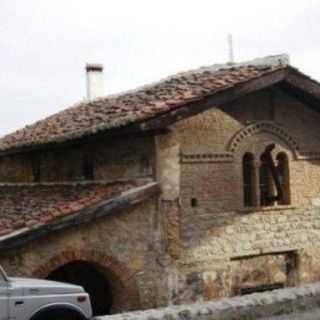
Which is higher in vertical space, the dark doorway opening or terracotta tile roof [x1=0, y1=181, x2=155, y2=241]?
terracotta tile roof [x1=0, y1=181, x2=155, y2=241]

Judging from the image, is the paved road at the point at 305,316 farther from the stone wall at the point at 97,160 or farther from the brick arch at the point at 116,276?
the stone wall at the point at 97,160

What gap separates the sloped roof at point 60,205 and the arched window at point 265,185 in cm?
283

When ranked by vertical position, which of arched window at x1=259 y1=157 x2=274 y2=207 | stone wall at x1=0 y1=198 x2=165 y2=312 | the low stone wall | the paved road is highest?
arched window at x1=259 y1=157 x2=274 y2=207

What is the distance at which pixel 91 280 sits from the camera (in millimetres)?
13328

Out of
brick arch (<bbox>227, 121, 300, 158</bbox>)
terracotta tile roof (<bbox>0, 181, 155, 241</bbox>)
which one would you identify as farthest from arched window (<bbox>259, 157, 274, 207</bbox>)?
terracotta tile roof (<bbox>0, 181, 155, 241</bbox>)

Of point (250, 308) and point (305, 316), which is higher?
point (250, 308)

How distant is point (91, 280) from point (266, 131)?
15.0 ft

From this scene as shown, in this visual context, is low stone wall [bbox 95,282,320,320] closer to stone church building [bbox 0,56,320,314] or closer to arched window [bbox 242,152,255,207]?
stone church building [bbox 0,56,320,314]

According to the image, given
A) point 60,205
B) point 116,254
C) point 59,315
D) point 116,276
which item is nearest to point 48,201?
point 60,205

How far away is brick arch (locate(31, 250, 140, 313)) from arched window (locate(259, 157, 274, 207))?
3.50 metres

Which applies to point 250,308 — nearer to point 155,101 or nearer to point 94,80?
point 155,101

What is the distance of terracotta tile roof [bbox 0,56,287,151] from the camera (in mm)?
12145

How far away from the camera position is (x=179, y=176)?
492 inches

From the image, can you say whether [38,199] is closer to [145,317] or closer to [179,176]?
[179,176]
